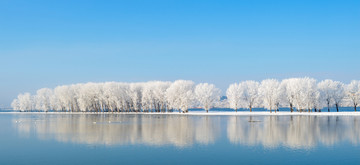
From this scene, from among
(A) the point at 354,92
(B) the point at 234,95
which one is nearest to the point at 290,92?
(B) the point at 234,95

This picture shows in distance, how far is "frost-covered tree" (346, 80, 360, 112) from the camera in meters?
97.1

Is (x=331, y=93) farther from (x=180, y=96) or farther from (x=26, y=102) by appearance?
(x=26, y=102)

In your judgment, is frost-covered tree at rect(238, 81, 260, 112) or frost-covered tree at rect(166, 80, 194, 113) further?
frost-covered tree at rect(166, 80, 194, 113)

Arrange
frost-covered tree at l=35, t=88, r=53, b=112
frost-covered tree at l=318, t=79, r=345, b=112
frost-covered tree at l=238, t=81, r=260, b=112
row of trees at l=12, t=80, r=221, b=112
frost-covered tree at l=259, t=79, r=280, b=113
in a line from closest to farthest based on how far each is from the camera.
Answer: frost-covered tree at l=259, t=79, r=280, b=113, frost-covered tree at l=318, t=79, r=345, b=112, frost-covered tree at l=238, t=81, r=260, b=112, row of trees at l=12, t=80, r=221, b=112, frost-covered tree at l=35, t=88, r=53, b=112

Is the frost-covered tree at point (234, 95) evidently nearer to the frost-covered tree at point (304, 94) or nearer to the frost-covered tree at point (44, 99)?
the frost-covered tree at point (304, 94)

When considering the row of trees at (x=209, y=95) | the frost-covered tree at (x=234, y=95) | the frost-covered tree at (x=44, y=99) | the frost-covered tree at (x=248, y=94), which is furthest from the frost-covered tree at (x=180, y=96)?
the frost-covered tree at (x=44, y=99)

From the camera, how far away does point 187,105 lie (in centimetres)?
10906

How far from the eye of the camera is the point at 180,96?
110 metres

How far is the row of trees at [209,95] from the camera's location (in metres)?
97.7

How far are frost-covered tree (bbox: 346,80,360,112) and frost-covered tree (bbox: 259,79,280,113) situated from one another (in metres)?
21.0

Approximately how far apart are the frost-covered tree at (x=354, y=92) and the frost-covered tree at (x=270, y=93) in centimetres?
2102

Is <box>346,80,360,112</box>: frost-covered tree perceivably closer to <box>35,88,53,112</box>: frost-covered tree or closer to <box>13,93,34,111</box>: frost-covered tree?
<box>35,88,53,112</box>: frost-covered tree

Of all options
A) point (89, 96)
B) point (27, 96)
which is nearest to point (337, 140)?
point (89, 96)

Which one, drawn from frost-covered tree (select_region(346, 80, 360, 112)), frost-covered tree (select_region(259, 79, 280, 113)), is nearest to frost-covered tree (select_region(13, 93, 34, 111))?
frost-covered tree (select_region(259, 79, 280, 113))
